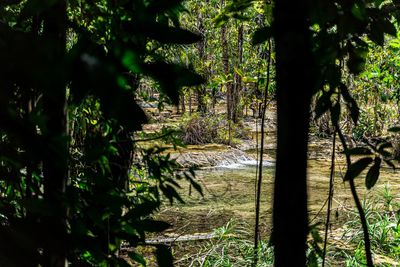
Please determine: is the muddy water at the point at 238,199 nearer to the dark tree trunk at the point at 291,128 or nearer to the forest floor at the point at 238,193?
the forest floor at the point at 238,193

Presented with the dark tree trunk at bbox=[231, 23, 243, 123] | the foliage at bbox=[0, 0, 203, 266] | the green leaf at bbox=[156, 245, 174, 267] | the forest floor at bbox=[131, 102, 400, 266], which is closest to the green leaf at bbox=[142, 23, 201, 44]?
the foliage at bbox=[0, 0, 203, 266]

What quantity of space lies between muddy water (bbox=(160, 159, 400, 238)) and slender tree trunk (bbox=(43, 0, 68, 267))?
2.39 m

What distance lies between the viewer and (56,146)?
21.8 inches

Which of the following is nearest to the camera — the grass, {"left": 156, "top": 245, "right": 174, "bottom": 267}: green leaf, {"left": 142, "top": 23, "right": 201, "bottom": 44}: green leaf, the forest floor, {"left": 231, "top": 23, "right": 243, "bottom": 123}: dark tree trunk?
{"left": 142, "top": 23, "right": 201, "bottom": 44}: green leaf

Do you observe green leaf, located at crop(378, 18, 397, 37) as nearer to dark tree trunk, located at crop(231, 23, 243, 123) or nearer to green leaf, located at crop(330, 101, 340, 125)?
green leaf, located at crop(330, 101, 340, 125)

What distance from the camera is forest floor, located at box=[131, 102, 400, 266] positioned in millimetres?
4188

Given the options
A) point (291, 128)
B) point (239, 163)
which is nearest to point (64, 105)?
point (291, 128)

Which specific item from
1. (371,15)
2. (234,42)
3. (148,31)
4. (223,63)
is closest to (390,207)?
(371,15)

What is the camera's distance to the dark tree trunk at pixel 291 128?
0.52m

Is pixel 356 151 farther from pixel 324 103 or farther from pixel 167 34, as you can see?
pixel 167 34

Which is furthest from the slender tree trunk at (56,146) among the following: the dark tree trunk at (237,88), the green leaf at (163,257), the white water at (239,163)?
the dark tree trunk at (237,88)

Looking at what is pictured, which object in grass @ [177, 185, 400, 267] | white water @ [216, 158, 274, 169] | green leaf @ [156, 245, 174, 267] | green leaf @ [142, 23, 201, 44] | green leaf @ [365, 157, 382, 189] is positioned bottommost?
grass @ [177, 185, 400, 267]

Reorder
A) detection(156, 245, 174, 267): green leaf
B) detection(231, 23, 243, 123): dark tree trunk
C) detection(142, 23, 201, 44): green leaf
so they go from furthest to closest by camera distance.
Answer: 1. detection(231, 23, 243, 123): dark tree trunk
2. detection(156, 245, 174, 267): green leaf
3. detection(142, 23, 201, 44): green leaf

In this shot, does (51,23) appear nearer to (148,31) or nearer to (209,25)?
(148,31)
